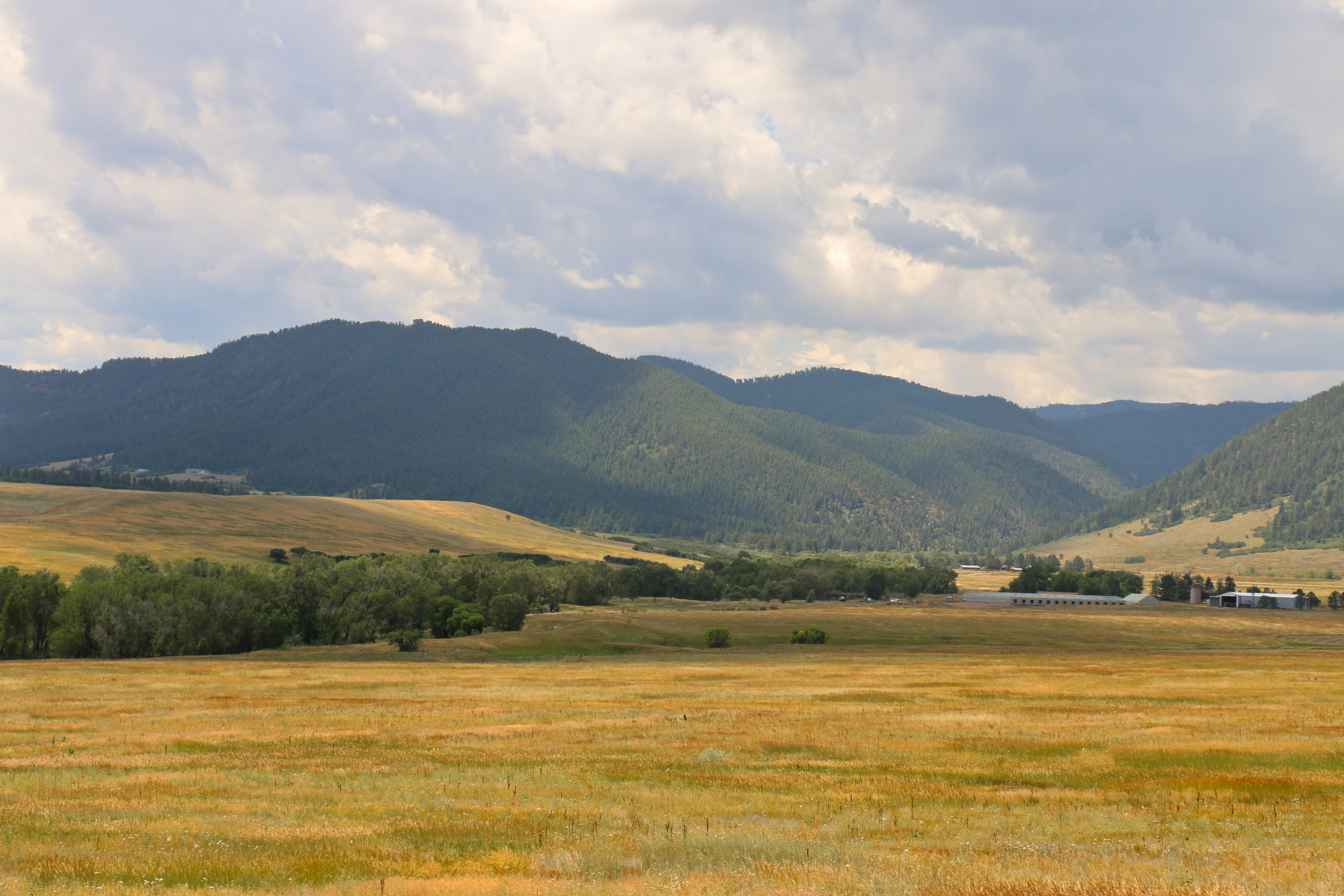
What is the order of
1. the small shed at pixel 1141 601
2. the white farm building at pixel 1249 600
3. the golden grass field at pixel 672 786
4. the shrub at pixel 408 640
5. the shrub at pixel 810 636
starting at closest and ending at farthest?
the golden grass field at pixel 672 786 → the shrub at pixel 408 640 → the shrub at pixel 810 636 → the white farm building at pixel 1249 600 → the small shed at pixel 1141 601

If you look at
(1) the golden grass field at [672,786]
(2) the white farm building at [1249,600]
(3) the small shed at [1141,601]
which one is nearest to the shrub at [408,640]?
(1) the golden grass field at [672,786]

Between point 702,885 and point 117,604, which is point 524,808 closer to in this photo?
point 702,885

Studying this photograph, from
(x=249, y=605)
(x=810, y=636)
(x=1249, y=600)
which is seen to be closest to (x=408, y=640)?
(x=249, y=605)

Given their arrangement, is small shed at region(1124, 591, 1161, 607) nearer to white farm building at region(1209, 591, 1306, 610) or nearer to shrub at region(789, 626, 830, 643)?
white farm building at region(1209, 591, 1306, 610)

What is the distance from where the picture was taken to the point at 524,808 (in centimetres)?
2200

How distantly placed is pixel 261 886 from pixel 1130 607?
191 metres

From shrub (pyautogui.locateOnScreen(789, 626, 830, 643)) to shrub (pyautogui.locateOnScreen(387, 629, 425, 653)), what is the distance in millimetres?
45793

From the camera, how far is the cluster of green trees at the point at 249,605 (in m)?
98.8

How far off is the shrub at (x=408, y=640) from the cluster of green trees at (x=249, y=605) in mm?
221

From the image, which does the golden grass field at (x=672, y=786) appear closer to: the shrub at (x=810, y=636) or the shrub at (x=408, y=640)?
the shrub at (x=408, y=640)

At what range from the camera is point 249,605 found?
109 metres

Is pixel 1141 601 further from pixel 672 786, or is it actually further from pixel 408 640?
pixel 672 786

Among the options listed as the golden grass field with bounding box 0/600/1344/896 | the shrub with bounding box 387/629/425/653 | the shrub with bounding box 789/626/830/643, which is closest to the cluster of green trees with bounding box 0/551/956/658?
the shrub with bounding box 387/629/425/653

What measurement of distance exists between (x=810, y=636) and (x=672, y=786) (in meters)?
92.7
